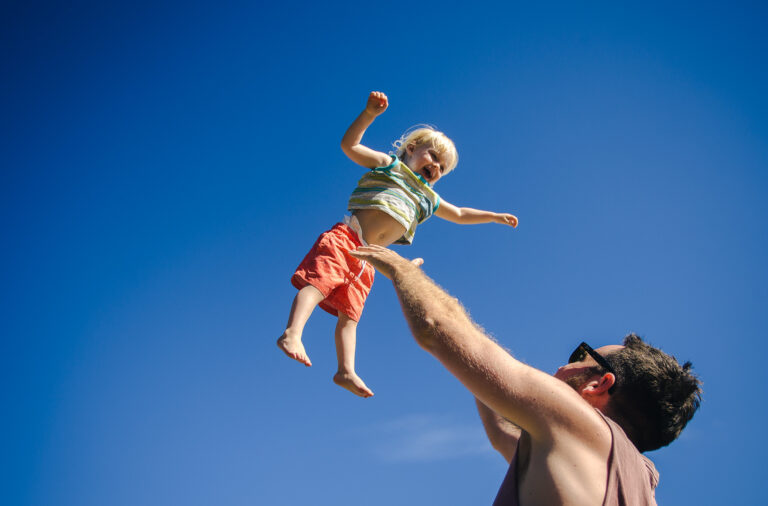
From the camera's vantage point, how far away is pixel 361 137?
13.6ft

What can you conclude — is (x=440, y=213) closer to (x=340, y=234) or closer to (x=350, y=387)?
(x=340, y=234)

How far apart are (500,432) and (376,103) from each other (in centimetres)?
240

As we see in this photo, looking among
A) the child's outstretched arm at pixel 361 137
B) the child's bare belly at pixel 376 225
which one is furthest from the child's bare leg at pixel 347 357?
the child's outstretched arm at pixel 361 137

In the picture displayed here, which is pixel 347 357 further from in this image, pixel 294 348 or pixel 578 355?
pixel 578 355

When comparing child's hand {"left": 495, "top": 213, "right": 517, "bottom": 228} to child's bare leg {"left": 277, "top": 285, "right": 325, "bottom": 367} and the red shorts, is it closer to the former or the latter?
the red shorts

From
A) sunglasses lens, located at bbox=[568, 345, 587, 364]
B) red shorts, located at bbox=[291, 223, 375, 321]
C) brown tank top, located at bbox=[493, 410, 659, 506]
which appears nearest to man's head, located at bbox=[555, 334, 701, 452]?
sunglasses lens, located at bbox=[568, 345, 587, 364]

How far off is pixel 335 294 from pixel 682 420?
98.7 inches

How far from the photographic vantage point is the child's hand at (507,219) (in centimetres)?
518

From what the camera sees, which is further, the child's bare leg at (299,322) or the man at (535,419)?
the child's bare leg at (299,322)

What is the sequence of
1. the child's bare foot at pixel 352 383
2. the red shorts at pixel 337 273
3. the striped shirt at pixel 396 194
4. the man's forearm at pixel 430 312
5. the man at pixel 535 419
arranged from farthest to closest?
the striped shirt at pixel 396 194
the red shorts at pixel 337 273
the child's bare foot at pixel 352 383
the man's forearm at pixel 430 312
the man at pixel 535 419

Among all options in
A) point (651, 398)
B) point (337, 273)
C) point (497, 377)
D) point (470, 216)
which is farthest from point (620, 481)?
point (470, 216)

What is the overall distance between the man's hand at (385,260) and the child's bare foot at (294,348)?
99cm

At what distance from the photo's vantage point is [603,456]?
207cm

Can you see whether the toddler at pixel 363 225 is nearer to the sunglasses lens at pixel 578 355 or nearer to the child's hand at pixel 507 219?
the child's hand at pixel 507 219
